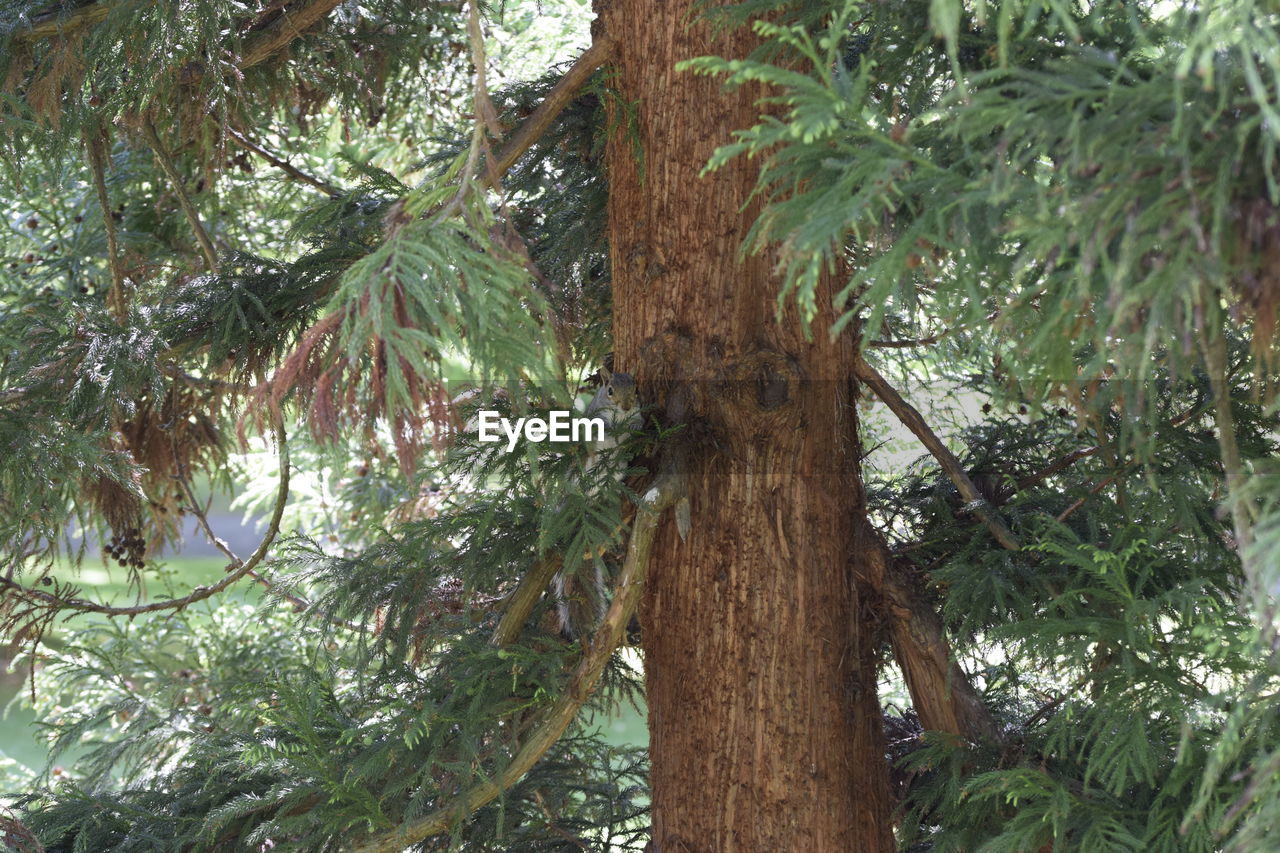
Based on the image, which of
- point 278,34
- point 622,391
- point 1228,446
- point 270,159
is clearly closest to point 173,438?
point 270,159

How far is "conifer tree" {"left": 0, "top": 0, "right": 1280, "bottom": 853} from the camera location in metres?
1.25

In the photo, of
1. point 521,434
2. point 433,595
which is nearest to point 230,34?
point 521,434

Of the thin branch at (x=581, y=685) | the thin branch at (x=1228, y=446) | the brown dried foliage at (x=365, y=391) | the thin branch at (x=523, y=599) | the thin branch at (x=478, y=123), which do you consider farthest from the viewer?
the thin branch at (x=523, y=599)

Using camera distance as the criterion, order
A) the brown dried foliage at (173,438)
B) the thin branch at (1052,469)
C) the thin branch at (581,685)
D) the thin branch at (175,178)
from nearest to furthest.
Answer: the thin branch at (581,685) → the thin branch at (1052,469) → the thin branch at (175,178) → the brown dried foliage at (173,438)

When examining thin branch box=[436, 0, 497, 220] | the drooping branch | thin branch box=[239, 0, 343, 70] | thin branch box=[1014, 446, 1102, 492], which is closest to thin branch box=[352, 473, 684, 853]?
the drooping branch

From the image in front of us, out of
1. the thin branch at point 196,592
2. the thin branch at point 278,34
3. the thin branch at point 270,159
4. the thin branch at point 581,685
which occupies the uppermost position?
the thin branch at point 270,159

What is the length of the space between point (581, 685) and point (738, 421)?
455 mm

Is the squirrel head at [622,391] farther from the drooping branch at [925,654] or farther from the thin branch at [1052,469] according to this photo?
the thin branch at [1052,469]

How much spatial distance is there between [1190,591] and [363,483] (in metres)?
2.49

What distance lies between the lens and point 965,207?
4.06ft

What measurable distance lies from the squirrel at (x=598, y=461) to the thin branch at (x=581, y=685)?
6 cm

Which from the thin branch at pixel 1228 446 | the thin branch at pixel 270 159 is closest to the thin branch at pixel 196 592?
the thin branch at pixel 270 159

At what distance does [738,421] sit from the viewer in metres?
1.81

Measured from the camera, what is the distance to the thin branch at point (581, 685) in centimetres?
172
